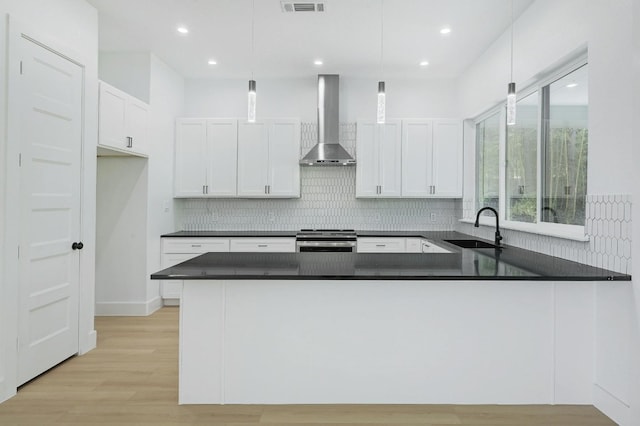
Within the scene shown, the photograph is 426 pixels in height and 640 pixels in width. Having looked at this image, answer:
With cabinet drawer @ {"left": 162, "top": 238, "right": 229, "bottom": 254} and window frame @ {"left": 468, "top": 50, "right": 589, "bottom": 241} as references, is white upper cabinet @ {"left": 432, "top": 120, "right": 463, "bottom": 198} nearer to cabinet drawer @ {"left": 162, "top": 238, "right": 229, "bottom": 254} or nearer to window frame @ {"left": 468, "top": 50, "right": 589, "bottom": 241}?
window frame @ {"left": 468, "top": 50, "right": 589, "bottom": 241}

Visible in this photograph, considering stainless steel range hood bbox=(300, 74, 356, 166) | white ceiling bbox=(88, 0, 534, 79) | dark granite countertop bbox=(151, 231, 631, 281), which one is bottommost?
dark granite countertop bbox=(151, 231, 631, 281)

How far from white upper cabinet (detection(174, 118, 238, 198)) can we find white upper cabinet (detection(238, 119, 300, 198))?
0.13 metres

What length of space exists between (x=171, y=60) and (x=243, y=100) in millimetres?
1066

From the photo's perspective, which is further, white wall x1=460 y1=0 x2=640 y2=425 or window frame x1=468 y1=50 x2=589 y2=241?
window frame x1=468 y1=50 x2=589 y2=241

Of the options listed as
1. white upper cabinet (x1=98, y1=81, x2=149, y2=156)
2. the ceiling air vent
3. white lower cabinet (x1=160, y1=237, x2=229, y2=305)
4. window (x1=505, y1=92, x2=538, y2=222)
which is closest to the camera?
the ceiling air vent

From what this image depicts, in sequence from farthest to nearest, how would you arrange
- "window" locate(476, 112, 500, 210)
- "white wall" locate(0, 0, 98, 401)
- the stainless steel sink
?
"window" locate(476, 112, 500, 210) < the stainless steel sink < "white wall" locate(0, 0, 98, 401)

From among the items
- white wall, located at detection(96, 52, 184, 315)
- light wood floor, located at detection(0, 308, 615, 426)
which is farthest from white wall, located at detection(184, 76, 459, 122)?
light wood floor, located at detection(0, 308, 615, 426)

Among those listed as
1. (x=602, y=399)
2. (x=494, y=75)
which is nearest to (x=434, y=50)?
(x=494, y=75)

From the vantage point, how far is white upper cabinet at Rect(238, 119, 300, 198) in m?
5.26

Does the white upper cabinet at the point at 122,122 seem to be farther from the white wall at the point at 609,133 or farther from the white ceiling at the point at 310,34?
the white wall at the point at 609,133

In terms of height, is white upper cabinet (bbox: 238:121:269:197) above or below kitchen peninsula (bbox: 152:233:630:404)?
above

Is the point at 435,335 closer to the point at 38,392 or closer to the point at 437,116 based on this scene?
the point at 38,392

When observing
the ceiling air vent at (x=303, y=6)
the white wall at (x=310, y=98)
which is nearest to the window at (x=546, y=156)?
the white wall at (x=310, y=98)

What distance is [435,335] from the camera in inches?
95.8
